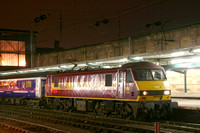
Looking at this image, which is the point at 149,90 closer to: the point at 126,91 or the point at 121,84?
the point at 126,91

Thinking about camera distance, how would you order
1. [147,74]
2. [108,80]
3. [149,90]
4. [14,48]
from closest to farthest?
[149,90] < [147,74] < [108,80] < [14,48]

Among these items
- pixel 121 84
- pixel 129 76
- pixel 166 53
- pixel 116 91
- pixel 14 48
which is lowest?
pixel 116 91

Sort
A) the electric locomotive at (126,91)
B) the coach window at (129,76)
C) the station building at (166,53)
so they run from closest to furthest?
the electric locomotive at (126,91)
the coach window at (129,76)
the station building at (166,53)

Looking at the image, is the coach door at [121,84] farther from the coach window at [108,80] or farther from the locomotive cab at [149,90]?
the coach window at [108,80]

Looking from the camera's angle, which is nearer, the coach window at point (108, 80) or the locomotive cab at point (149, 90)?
the locomotive cab at point (149, 90)

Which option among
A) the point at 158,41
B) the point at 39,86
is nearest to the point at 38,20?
the point at 39,86

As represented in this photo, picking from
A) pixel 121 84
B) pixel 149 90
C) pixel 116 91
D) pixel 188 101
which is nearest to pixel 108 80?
pixel 116 91

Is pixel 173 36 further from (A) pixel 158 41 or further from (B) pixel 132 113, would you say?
(B) pixel 132 113

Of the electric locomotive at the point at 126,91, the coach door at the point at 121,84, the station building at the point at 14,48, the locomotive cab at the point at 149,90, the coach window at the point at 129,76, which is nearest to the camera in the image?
the locomotive cab at the point at 149,90

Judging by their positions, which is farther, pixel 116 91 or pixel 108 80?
pixel 108 80

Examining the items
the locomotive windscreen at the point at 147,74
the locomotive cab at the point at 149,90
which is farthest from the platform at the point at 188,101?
the locomotive windscreen at the point at 147,74

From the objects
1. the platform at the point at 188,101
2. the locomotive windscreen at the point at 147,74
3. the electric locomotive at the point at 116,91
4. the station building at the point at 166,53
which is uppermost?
the station building at the point at 166,53

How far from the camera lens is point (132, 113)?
53.7 feet

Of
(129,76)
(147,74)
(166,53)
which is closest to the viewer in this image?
(147,74)
